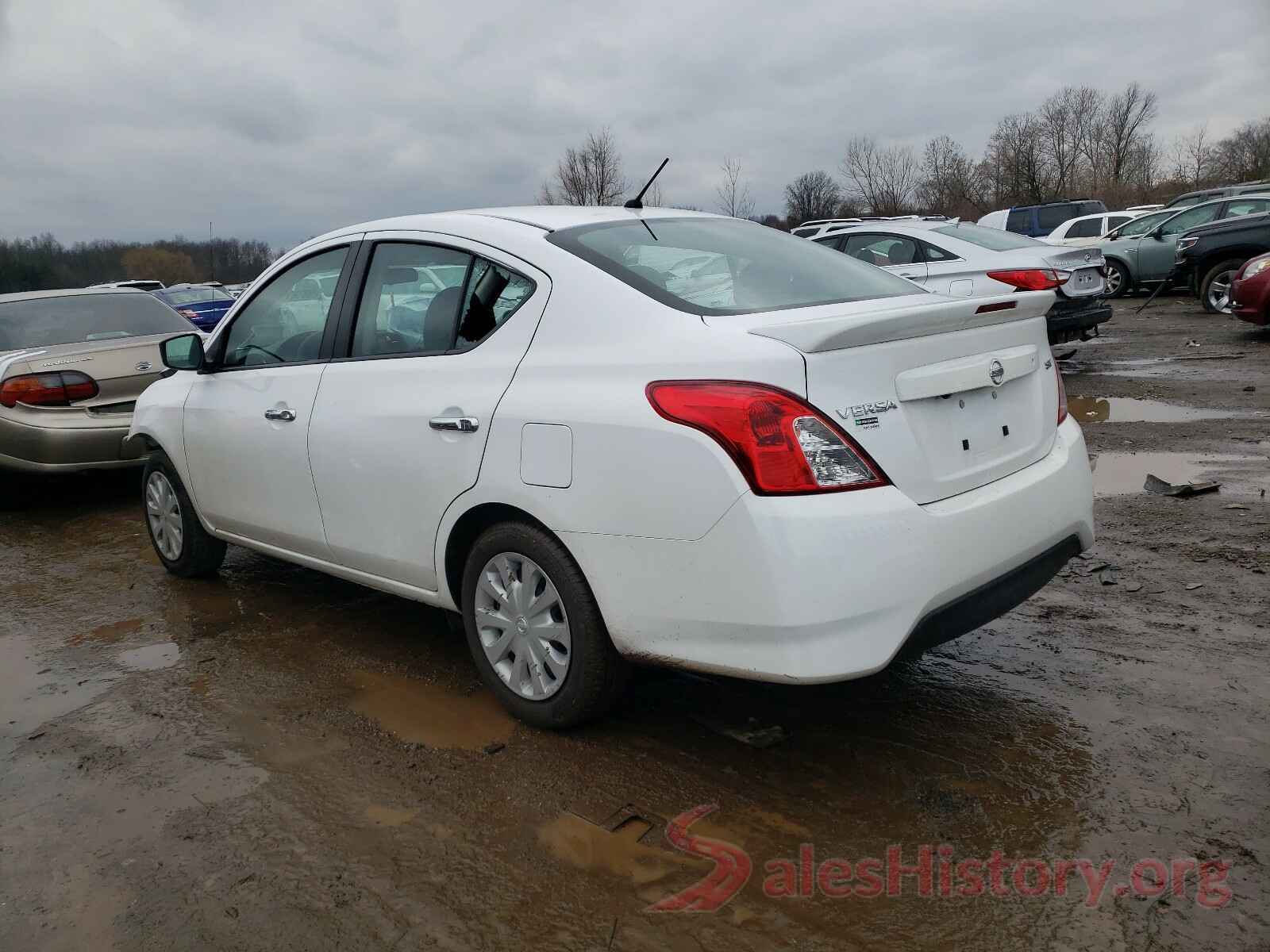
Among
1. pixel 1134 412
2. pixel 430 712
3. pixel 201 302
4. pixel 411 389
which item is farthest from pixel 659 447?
pixel 201 302

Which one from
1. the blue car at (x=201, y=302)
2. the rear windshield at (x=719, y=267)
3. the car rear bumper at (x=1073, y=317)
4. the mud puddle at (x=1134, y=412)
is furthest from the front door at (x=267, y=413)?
the blue car at (x=201, y=302)

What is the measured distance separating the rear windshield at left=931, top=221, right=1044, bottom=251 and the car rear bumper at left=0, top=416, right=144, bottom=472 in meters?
7.73

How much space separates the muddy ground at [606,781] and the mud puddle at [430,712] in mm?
14

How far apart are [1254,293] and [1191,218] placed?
25.2 ft

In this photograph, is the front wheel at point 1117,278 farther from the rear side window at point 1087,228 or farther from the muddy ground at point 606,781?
the muddy ground at point 606,781

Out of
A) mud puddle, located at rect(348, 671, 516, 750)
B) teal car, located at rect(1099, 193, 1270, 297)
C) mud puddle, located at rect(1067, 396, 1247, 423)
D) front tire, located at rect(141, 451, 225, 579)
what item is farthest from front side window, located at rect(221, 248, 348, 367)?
teal car, located at rect(1099, 193, 1270, 297)

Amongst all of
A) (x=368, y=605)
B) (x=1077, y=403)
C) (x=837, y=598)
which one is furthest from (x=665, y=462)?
(x=1077, y=403)

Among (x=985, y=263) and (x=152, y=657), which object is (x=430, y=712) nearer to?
(x=152, y=657)

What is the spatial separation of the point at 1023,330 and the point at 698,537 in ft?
4.54

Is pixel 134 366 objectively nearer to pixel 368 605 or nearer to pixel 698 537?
pixel 368 605

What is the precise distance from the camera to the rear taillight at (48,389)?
22.8 ft

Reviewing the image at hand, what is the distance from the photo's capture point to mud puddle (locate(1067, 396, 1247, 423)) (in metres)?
8.27

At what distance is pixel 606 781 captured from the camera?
304 cm

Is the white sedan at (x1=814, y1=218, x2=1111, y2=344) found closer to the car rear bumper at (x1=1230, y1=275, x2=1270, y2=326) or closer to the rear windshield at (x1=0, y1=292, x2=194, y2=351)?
the car rear bumper at (x1=1230, y1=275, x2=1270, y2=326)
